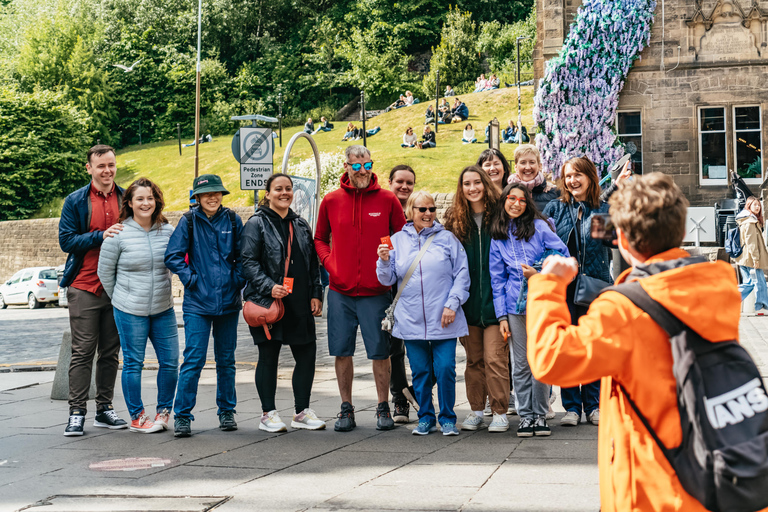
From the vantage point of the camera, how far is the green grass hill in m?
38.3

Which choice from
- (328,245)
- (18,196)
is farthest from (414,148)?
(328,245)

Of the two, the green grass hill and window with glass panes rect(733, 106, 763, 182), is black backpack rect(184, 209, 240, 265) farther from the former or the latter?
the green grass hill

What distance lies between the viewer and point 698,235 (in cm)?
1970

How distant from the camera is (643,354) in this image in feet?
8.02

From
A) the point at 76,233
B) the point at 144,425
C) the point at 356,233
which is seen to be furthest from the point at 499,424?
the point at 76,233

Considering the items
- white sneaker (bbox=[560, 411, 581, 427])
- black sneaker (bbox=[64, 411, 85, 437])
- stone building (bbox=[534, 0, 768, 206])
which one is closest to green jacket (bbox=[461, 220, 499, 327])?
white sneaker (bbox=[560, 411, 581, 427])

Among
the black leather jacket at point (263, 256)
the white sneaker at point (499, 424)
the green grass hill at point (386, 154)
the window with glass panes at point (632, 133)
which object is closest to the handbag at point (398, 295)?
the black leather jacket at point (263, 256)

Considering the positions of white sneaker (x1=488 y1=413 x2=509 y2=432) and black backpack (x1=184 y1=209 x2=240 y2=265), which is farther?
black backpack (x1=184 y1=209 x2=240 y2=265)

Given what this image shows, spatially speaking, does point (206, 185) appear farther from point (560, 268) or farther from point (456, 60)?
point (456, 60)

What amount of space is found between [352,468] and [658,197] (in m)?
3.37

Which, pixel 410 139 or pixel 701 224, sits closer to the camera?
pixel 701 224

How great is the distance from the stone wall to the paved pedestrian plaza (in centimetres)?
3065

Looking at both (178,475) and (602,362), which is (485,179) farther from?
(602,362)

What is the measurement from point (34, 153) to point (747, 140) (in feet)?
131
